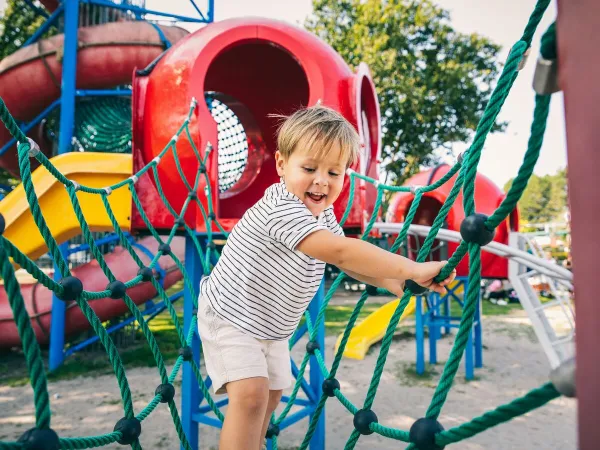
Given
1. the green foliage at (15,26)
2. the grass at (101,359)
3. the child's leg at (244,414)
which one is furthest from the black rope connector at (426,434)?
the green foliage at (15,26)

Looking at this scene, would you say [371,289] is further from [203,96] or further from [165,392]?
[203,96]

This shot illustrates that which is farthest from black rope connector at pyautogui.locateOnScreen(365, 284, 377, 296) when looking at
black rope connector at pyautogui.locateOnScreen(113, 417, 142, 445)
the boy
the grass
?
the grass

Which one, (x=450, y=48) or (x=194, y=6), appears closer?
(x=194, y=6)

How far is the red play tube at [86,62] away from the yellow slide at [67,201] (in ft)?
6.25

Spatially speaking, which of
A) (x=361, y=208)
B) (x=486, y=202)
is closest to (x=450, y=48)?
(x=486, y=202)

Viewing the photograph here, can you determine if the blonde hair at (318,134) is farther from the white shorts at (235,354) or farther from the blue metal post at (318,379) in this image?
the blue metal post at (318,379)

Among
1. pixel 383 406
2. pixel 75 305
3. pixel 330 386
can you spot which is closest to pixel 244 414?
pixel 330 386

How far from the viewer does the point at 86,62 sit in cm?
425

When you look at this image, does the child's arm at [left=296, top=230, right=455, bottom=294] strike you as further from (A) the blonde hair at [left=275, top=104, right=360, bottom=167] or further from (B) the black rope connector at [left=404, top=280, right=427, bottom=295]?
(A) the blonde hair at [left=275, top=104, right=360, bottom=167]

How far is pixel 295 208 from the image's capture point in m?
1.06

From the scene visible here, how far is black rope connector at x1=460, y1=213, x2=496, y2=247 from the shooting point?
2.29ft

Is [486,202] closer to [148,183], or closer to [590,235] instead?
[148,183]

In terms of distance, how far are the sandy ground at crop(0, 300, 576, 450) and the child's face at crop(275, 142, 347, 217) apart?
6.29ft

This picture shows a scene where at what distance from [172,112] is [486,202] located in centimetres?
432
